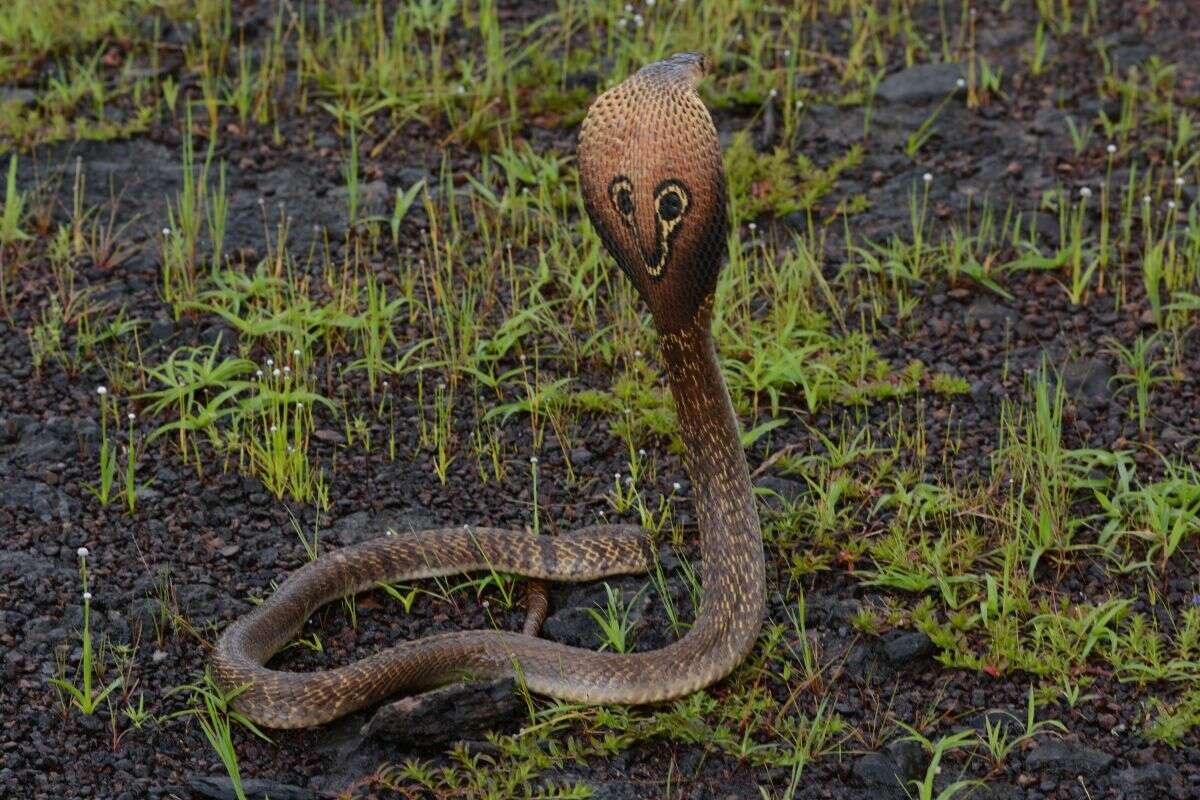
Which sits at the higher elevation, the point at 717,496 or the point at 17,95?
the point at 17,95

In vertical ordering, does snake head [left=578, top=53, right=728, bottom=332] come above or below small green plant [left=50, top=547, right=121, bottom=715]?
above

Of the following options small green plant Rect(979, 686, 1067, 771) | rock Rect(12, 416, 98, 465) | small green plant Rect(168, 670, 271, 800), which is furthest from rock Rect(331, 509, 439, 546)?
small green plant Rect(979, 686, 1067, 771)

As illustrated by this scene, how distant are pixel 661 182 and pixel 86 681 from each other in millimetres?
2171

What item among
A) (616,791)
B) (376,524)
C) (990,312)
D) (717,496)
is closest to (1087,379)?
(990,312)

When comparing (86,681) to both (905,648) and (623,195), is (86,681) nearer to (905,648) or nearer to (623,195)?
(623,195)

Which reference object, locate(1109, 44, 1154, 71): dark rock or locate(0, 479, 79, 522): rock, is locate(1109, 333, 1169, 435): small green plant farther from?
locate(0, 479, 79, 522): rock

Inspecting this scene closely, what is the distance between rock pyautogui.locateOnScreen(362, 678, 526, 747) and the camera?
5.38 metres

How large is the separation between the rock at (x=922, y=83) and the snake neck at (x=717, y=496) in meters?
3.63

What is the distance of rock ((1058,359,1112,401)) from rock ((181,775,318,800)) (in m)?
3.32

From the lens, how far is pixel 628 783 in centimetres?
533

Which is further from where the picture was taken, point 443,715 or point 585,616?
point 585,616

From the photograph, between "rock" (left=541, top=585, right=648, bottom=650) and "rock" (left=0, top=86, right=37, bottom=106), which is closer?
"rock" (left=541, top=585, right=648, bottom=650)

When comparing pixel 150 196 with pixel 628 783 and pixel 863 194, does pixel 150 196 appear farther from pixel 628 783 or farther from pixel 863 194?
pixel 628 783

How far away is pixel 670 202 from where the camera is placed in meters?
5.39
